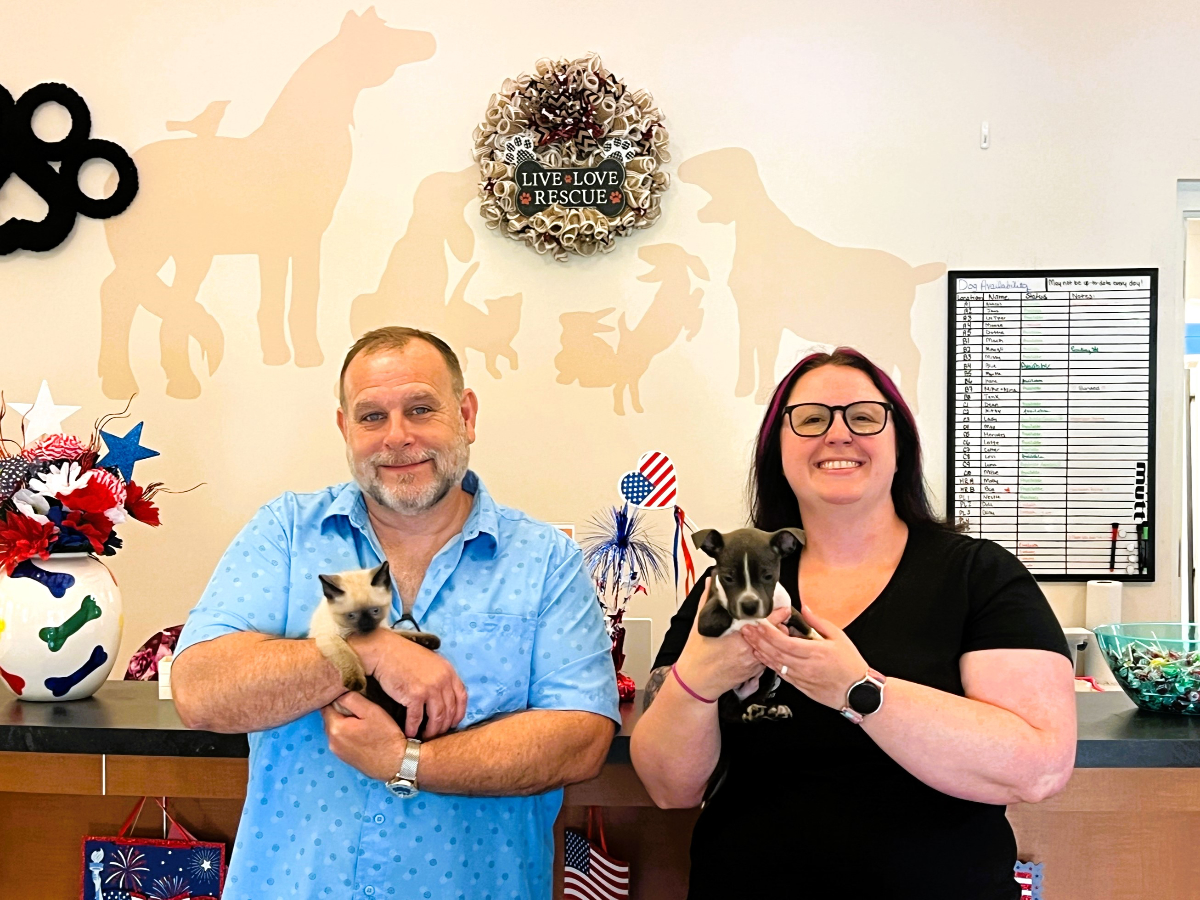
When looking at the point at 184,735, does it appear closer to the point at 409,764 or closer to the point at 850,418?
the point at 409,764

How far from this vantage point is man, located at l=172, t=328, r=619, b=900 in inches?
51.9

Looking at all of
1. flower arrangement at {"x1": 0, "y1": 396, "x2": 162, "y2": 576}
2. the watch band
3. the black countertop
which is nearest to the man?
the watch band

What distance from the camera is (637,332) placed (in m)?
2.74

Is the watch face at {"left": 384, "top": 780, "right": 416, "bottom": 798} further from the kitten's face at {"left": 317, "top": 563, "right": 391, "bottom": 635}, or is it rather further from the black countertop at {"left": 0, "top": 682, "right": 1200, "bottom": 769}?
the black countertop at {"left": 0, "top": 682, "right": 1200, "bottom": 769}

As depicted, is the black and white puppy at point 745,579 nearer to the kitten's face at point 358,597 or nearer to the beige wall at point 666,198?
the kitten's face at point 358,597

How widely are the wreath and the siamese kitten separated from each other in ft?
5.16

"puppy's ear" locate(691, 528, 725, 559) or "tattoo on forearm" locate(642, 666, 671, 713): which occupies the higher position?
"puppy's ear" locate(691, 528, 725, 559)

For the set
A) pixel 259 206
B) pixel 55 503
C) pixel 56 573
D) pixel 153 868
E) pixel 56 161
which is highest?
pixel 56 161

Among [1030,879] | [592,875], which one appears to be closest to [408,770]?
[592,875]

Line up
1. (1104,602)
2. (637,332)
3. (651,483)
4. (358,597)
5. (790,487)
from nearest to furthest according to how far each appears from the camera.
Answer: (358,597) < (790,487) < (651,483) < (1104,602) < (637,332)

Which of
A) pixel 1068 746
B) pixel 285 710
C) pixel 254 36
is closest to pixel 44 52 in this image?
pixel 254 36

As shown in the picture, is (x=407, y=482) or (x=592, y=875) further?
(x=592, y=875)

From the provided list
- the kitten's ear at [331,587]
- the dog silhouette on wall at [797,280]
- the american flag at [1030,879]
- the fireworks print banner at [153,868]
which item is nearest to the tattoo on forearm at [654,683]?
the kitten's ear at [331,587]

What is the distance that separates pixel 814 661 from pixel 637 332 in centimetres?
166
